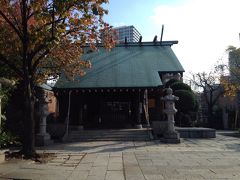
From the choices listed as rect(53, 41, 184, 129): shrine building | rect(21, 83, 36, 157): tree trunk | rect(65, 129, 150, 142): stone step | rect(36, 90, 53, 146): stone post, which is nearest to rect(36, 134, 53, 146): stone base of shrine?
rect(36, 90, 53, 146): stone post

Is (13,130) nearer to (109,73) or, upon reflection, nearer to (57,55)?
(57,55)

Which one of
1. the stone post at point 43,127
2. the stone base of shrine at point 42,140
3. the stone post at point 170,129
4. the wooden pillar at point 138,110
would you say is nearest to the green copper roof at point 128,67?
the wooden pillar at point 138,110

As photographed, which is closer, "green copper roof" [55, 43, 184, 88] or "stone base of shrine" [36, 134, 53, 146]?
"stone base of shrine" [36, 134, 53, 146]

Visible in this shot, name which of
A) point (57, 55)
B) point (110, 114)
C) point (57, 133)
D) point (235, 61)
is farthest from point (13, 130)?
point (235, 61)

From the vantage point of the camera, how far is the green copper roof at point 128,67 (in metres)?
22.0

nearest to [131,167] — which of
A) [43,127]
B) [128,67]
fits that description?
[43,127]

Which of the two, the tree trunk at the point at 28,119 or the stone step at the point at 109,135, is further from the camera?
the stone step at the point at 109,135

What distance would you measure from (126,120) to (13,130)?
29.9ft

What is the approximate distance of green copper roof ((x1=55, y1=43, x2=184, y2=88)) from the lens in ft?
72.3

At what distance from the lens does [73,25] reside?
42.2 ft

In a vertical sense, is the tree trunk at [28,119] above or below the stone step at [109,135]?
above

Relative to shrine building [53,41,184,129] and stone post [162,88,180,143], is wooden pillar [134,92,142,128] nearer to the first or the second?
shrine building [53,41,184,129]

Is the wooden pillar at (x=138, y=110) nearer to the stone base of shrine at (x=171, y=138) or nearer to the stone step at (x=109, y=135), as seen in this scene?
the stone step at (x=109, y=135)

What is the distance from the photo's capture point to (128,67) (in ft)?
81.2
